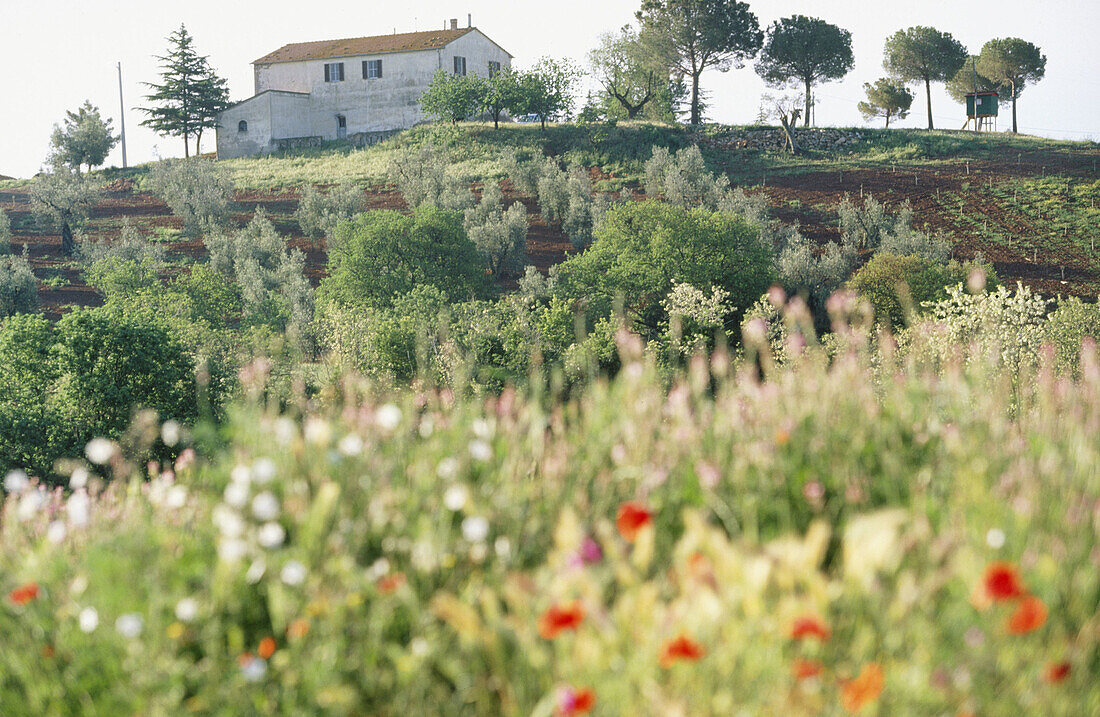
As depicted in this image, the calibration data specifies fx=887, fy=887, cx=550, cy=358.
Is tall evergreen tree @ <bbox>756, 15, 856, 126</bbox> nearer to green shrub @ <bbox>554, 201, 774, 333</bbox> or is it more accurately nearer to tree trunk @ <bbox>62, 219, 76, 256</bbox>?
green shrub @ <bbox>554, 201, 774, 333</bbox>

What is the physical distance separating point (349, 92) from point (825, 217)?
3780 centimetres

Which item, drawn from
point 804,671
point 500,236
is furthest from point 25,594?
point 500,236

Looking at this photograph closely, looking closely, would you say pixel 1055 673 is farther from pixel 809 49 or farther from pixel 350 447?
pixel 809 49

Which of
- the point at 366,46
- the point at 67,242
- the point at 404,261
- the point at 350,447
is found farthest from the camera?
the point at 366,46

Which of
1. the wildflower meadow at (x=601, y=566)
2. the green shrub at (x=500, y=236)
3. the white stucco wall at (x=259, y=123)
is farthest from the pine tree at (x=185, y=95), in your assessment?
the wildflower meadow at (x=601, y=566)

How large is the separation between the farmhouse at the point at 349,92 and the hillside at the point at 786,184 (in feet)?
11.2

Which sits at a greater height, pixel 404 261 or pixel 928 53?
pixel 928 53

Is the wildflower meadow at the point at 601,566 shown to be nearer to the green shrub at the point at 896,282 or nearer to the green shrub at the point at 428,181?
the green shrub at the point at 896,282

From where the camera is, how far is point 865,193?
157ft

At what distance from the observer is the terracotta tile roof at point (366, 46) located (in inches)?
2564

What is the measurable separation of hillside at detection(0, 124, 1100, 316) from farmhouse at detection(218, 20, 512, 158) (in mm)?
3417

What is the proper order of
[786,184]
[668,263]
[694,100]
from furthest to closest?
[694,100]
[786,184]
[668,263]

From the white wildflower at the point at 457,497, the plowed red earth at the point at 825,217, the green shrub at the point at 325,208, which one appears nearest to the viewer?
the white wildflower at the point at 457,497

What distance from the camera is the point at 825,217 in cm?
4509
